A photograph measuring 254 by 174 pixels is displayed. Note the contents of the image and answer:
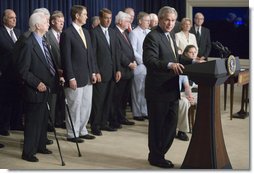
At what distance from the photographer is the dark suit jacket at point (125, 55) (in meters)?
5.74

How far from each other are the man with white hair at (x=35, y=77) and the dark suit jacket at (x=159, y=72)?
2.72ft

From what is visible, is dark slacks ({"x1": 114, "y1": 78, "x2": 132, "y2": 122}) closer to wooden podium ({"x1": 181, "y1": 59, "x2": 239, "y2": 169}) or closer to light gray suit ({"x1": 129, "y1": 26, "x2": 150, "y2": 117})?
light gray suit ({"x1": 129, "y1": 26, "x2": 150, "y2": 117})

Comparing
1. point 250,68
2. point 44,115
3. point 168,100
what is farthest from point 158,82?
point 44,115

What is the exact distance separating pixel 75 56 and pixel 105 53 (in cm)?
50

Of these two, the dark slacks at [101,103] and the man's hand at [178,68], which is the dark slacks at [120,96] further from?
the man's hand at [178,68]

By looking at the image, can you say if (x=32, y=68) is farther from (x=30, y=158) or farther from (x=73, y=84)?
(x=30, y=158)

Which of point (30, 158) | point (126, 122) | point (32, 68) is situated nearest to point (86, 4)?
point (126, 122)

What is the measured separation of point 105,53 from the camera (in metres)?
5.46

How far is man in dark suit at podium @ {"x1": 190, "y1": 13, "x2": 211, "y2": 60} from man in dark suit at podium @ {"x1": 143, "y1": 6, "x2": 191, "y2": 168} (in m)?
0.86

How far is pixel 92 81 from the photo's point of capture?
5.23 metres

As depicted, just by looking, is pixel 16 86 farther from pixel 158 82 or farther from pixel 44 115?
pixel 158 82

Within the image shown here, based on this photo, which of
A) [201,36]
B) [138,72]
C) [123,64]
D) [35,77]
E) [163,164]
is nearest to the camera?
[163,164]

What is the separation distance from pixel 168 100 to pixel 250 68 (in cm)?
69

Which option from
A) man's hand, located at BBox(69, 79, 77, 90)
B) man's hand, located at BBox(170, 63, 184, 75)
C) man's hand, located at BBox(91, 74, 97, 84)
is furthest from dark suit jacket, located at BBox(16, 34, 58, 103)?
man's hand, located at BBox(170, 63, 184, 75)
